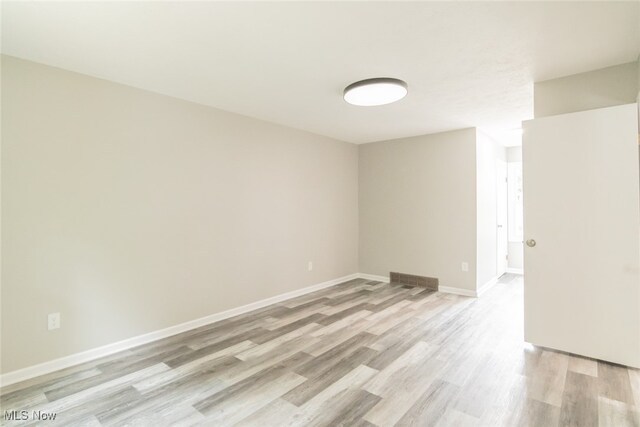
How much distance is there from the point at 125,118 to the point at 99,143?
32cm

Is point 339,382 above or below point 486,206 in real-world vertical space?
below

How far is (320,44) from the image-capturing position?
6.83 ft

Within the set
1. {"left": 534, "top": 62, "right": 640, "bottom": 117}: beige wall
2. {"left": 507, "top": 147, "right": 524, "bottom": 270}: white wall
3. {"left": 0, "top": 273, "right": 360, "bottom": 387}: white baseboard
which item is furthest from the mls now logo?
{"left": 507, "top": 147, "right": 524, "bottom": 270}: white wall

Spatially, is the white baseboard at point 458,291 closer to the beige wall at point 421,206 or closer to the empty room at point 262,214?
the beige wall at point 421,206

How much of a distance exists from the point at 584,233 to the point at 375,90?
205 cm

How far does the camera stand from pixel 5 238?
2.17m

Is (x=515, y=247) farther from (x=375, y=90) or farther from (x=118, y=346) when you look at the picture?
(x=118, y=346)

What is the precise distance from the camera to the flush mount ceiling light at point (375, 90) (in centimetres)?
256

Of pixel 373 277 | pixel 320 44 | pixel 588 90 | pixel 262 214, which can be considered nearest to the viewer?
pixel 320 44

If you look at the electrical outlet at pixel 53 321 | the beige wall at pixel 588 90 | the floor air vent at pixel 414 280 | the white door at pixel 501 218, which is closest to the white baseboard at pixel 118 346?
the electrical outlet at pixel 53 321

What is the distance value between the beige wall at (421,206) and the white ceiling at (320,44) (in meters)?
1.41

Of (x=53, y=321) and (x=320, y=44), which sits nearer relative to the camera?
(x=320, y=44)

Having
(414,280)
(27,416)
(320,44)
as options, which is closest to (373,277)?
(414,280)

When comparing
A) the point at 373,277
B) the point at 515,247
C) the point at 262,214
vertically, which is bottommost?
the point at 373,277
